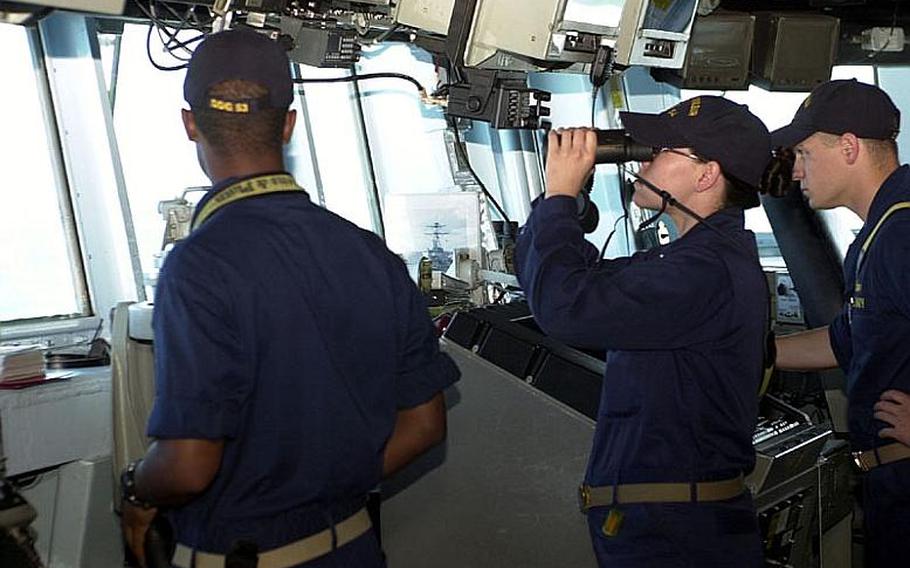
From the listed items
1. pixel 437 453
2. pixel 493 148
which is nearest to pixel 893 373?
pixel 437 453

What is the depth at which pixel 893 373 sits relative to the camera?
9.07 feet

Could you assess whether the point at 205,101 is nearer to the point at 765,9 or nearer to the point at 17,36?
the point at 17,36

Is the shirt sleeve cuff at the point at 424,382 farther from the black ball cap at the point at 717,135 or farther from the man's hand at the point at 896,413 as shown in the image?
the man's hand at the point at 896,413

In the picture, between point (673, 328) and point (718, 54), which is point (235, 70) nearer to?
point (673, 328)

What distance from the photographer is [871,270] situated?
9.12 feet

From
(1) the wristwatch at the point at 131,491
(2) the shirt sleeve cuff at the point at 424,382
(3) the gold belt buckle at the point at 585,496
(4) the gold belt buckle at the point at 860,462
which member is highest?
(2) the shirt sleeve cuff at the point at 424,382

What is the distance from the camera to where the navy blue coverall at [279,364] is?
1765 millimetres

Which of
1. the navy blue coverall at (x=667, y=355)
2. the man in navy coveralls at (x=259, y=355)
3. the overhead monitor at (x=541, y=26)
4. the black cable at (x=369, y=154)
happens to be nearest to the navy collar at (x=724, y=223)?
the navy blue coverall at (x=667, y=355)

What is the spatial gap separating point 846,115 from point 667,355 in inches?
39.1

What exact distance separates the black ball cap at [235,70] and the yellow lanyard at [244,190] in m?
0.12

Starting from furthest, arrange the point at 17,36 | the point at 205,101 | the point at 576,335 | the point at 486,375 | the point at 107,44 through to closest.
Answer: the point at 107,44
the point at 17,36
the point at 486,375
the point at 576,335
the point at 205,101

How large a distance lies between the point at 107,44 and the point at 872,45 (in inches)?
132

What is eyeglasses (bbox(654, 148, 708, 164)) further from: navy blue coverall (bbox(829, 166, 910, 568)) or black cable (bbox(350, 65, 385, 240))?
black cable (bbox(350, 65, 385, 240))

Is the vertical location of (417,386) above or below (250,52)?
below
